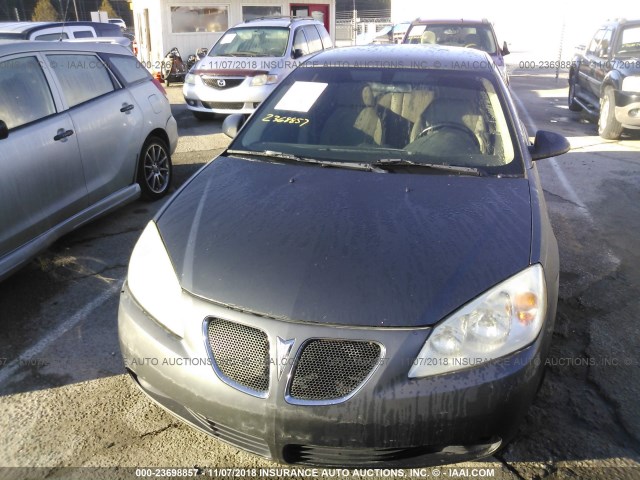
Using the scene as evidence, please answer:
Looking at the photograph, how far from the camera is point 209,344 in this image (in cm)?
204

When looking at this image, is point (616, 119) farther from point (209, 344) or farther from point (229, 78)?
point (209, 344)

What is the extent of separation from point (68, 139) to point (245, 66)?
6.29 m

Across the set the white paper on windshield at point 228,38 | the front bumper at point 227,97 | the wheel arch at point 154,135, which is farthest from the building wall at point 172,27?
the wheel arch at point 154,135

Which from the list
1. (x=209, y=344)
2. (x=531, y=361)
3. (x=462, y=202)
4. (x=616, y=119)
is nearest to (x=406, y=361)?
(x=531, y=361)

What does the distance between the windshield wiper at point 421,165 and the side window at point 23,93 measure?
8.55ft

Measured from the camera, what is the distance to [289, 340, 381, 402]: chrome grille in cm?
191

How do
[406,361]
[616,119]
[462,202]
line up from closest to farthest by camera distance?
[406,361] < [462,202] < [616,119]

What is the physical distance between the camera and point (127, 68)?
5.51m

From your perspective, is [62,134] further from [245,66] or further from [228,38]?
[228,38]

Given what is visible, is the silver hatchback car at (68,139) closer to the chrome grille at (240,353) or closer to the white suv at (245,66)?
the chrome grille at (240,353)

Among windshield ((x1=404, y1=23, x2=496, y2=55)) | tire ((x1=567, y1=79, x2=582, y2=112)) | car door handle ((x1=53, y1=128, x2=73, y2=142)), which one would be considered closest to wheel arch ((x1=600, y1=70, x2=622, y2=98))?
windshield ((x1=404, y1=23, x2=496, y2=55))

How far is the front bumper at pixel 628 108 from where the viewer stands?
8289 millimetres

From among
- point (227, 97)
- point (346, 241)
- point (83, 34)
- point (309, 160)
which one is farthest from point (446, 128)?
point (83, 34)

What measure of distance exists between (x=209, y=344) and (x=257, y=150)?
60.2 inches
